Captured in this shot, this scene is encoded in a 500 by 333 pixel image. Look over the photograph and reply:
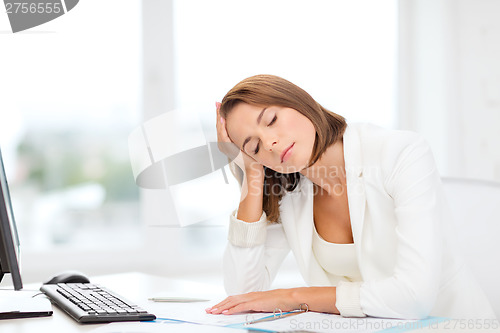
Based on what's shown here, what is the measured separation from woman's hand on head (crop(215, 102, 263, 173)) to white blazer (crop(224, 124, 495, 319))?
0.14 meters

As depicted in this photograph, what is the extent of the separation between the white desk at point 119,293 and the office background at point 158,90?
810 millimetres

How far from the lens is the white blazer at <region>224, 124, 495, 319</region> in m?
1.10

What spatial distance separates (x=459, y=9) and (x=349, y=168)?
1.75m

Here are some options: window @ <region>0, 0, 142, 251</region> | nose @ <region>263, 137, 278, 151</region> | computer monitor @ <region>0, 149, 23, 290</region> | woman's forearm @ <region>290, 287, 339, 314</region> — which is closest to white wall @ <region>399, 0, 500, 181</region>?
window @ <region>0, 0, 142, 251</region>

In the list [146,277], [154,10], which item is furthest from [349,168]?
[154,10]

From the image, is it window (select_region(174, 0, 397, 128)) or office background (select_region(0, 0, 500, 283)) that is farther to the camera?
window (select_region(174, 0, 397, 128))

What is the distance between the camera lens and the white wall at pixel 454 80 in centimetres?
263

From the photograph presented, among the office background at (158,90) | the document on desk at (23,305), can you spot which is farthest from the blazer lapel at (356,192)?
the office background at (158,90)

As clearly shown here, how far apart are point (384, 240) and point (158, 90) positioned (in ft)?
4.82

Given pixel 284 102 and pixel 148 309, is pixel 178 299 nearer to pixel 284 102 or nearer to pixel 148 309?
pixel 148 309

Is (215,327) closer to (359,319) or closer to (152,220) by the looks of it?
(359,319)

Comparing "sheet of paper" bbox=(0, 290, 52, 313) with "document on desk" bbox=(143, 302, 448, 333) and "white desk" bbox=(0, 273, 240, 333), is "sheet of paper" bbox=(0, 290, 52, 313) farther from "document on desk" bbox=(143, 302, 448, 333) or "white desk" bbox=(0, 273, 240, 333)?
"document on desk" bbox=(143, 302, 448, 333)

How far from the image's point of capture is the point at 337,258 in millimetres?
1503

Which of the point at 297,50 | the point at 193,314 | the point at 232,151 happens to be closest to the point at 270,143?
the point at 232,151
